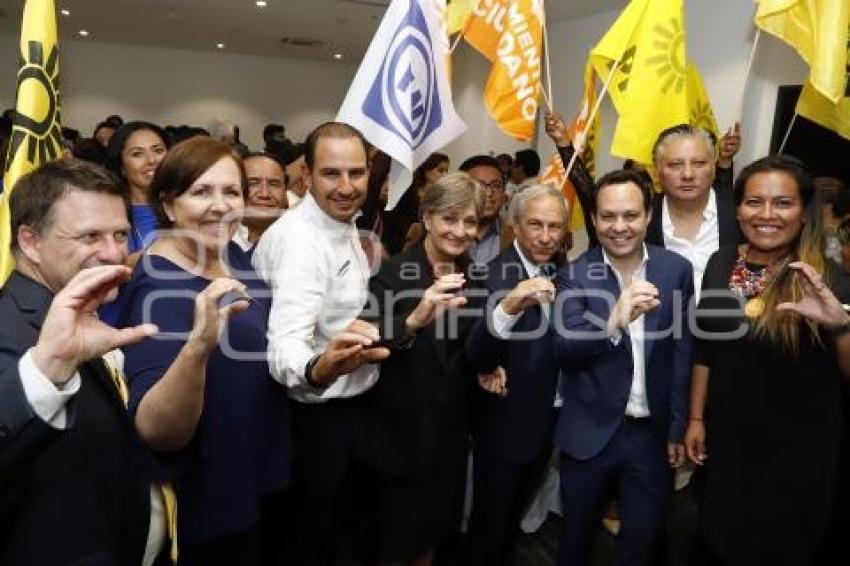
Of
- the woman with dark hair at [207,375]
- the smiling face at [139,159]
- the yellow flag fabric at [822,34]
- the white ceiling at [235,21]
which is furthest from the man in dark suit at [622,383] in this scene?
the white ceiling at [235,21]

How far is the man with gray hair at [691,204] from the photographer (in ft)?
8.02

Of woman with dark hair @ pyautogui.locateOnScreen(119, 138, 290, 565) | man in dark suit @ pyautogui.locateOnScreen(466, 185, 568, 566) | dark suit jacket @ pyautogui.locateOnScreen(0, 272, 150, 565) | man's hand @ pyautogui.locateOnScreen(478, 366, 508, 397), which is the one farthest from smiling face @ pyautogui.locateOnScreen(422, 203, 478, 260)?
dark suit jacket @ pyautogui.locateOnScreen(0, 272, 150, 565)

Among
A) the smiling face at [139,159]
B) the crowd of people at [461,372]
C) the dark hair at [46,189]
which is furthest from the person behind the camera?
the smiling face at [139,159]

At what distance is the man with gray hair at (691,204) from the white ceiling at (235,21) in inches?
185

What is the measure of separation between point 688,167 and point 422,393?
1423 millimetres

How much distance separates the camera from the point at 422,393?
6.26ft

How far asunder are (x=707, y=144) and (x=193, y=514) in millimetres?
2237

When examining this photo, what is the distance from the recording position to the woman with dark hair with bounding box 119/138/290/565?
1.33 metres

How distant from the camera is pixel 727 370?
187 centimetres

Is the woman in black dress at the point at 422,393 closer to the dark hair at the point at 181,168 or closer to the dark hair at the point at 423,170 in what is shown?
the dark hair at the point at 181,168

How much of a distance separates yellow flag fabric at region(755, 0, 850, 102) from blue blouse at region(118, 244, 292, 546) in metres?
2.42

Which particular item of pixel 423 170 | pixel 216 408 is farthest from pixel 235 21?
pixel 216 408

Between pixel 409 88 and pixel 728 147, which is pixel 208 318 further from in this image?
pixel 728 147

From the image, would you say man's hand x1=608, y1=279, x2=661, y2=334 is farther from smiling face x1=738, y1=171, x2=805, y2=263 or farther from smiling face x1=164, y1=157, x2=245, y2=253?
smiling face x1=164, y1=157, x2=245, y2=253
